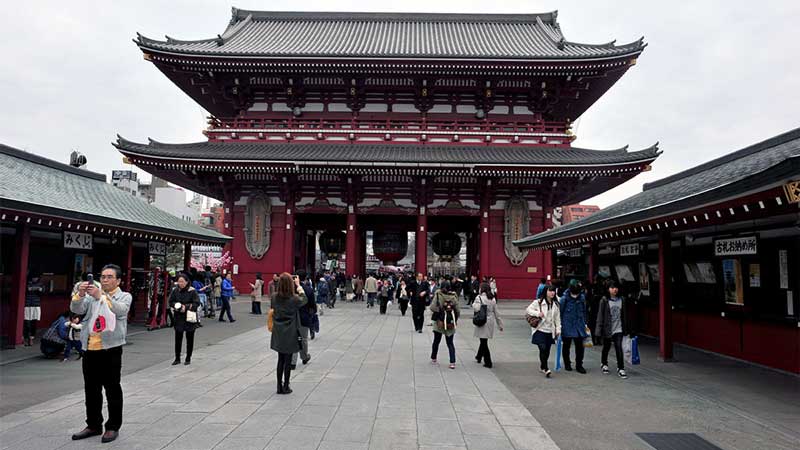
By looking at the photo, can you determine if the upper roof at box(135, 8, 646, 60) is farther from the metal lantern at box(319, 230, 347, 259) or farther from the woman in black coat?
the woman in black coat

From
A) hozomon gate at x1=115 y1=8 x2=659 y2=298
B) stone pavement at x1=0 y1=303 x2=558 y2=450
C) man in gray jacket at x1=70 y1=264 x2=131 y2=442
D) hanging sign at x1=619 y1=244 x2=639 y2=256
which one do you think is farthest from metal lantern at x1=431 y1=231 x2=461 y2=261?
man in gray jacket at x1=70 y1=264 x2=131 y2=442

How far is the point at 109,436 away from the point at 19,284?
289 inches

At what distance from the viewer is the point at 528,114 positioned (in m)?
25.0

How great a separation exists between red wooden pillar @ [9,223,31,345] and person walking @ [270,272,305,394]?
6930 millimetres

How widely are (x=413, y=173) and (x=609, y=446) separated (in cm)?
1783

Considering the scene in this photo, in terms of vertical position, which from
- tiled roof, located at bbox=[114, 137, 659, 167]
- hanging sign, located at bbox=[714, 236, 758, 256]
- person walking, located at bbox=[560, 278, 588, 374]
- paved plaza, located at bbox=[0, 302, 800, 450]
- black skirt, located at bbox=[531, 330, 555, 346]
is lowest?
paved plaza, located at bbox=[0, 302, 800, 450]

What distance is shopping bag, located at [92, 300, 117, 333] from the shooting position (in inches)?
197

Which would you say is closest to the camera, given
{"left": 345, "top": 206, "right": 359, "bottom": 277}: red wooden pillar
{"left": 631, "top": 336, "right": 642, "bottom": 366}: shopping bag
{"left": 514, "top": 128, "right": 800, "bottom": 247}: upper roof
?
{"left": 514, "top": 128, "right": 800, "bottom": 247}: upper roof

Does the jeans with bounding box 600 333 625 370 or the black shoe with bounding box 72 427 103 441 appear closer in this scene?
the black shoe with bounding box 72 427 103 441

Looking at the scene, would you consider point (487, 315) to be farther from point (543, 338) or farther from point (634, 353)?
point (634, 353)

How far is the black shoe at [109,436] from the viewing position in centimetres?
494

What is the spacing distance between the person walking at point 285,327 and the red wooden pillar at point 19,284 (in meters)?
6.93

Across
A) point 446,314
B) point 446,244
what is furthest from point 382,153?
point 446,314

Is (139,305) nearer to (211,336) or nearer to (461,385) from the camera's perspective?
(211,336)
